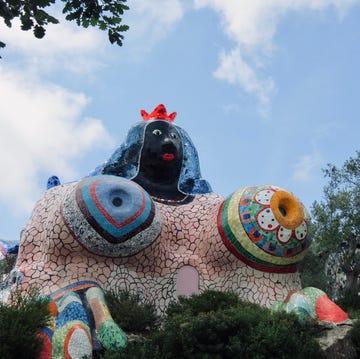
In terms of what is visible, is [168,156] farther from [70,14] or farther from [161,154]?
[70,14]

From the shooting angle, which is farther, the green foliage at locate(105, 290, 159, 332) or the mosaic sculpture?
the mosaic sculpture

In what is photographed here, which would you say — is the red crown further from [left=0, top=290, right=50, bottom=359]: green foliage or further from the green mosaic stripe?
[left=0, top=290, right=50, bottom=359]: green foliage

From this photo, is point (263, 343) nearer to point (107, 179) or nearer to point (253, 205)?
point (253, 205)

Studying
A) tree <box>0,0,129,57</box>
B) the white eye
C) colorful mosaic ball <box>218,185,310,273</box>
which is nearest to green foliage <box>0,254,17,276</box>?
the white eye

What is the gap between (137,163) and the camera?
11922 millimetres

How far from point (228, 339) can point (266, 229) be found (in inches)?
113

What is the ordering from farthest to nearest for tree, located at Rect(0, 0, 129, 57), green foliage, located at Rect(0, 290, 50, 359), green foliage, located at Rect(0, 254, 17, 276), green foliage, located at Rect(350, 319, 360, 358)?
green foliage, located at Rect(0, 254, 17, 276), green foliage, located at Rect(350, 319, 360, 358), green foliage, located at Rect(0, 290, 50, 359), tree, located at Rect(0, 0, 129, 57)

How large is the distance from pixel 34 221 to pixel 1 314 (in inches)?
129

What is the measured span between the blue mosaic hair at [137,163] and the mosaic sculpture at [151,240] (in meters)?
0.03

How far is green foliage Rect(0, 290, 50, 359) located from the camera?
7531 millimetres

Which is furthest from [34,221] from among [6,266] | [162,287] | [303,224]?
[6,266]

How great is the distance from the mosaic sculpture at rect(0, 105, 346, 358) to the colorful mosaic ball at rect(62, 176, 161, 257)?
Answer: 2cm

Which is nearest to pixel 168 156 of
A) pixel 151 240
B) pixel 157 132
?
pixel 157 132

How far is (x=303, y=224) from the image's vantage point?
424 inches
